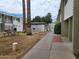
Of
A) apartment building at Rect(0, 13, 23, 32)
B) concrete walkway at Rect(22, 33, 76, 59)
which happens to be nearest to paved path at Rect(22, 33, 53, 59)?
concrete walkway at Rect(22, 33, 76, 59)

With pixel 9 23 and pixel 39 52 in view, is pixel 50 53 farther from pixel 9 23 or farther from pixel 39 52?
pixel 9 23

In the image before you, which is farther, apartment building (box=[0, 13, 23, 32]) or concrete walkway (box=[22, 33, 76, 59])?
apartment building (box=[0, 13, 23, 32])

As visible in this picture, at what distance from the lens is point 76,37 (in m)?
15.5

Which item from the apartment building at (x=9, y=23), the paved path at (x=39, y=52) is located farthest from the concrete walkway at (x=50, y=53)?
the apartment building at (x=9, y=23)

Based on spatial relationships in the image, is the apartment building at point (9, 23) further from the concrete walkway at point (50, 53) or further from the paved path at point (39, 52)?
the concrete walkway at point (50, 53)

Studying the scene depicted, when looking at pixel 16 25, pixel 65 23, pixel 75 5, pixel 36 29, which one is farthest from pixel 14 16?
pixel 75 5

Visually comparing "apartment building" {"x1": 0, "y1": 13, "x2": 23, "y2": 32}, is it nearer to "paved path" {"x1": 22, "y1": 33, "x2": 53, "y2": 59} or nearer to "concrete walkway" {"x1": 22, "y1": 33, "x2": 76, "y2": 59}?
"paved path" {"x1": 22, "y1": 33, "x2": 53, "y2": 59}

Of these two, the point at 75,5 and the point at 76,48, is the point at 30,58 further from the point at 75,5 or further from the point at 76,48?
the point at 75,5

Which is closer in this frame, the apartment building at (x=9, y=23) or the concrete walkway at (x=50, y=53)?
the concrete walkway at (x=50, y=53)

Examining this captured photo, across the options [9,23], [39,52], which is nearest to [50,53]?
[39,52]

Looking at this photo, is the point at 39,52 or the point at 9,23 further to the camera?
the point at 9,23

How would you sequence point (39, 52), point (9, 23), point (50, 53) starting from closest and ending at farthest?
point (50, 53) → point (39, 52) → point (9, 23)

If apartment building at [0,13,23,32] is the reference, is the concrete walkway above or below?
below

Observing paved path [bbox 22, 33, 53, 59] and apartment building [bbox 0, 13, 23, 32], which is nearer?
paved path [bbox 22, 33, 53, 59]
